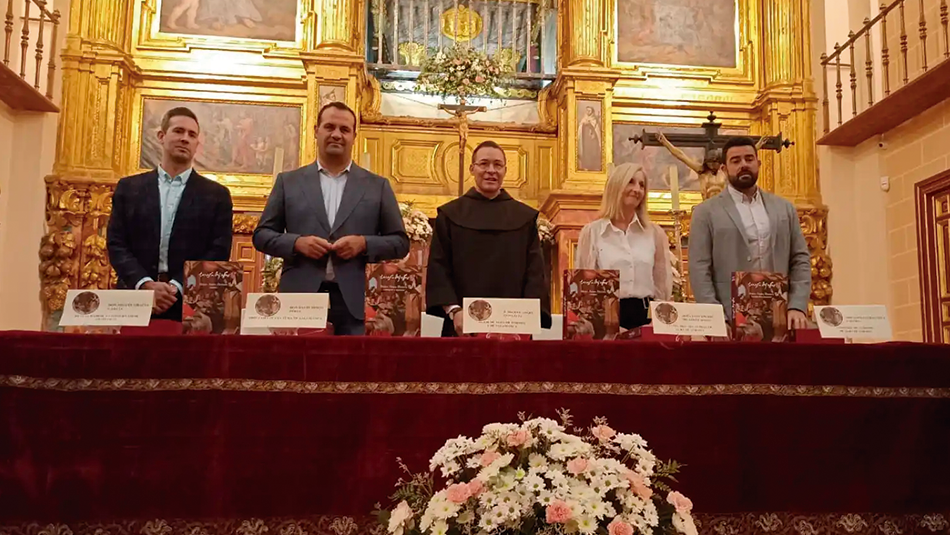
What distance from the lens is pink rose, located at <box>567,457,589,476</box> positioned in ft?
4.99

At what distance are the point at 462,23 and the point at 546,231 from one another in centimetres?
280

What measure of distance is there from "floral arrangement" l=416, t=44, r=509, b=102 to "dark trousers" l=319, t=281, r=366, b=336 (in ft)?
15.0

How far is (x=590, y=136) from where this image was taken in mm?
7340

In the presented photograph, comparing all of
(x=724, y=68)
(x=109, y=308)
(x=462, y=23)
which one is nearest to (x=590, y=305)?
(x=109, y=308)

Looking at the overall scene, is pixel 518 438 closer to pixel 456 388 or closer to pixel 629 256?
pixel 456 388

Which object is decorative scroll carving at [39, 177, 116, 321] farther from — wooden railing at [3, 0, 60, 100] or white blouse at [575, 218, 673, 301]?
white blouse at [575, 218, 673, 301]

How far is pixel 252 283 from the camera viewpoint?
681 centimetres

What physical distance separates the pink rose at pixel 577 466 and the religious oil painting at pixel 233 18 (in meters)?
6.80

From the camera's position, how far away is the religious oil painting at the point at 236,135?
7109mm

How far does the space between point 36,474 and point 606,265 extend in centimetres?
211

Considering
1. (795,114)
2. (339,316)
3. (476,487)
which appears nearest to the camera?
(476,487)

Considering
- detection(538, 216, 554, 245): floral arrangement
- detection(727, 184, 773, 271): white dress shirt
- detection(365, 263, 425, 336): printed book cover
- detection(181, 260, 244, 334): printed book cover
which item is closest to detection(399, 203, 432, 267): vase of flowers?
detection(538, 216, 554, 245): floral arrangement

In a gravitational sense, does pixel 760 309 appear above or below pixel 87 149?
below

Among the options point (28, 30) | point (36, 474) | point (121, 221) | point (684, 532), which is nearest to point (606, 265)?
point (684, 532)
